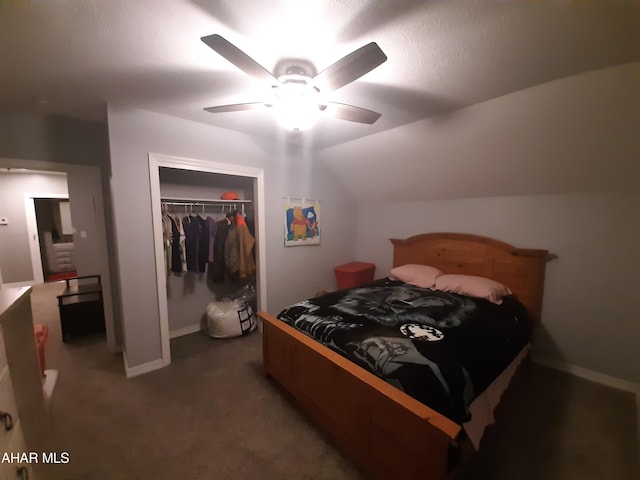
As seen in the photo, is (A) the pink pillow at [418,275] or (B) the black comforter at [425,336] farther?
(A) the pink pillow at [418,275]

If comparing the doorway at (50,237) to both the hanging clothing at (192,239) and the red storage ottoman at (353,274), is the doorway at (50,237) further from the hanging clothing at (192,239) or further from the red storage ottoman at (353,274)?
the red storage ottoman at (353,274)

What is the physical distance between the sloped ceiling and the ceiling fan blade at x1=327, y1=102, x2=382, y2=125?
24 cm

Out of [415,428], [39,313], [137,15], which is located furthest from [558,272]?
[39,313]

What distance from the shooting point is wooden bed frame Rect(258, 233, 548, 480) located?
43.5 inches

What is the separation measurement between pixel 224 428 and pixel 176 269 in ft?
5.51

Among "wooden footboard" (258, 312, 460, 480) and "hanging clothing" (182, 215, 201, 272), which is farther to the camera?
"hanging clothing" (182, 215, 201, 272)

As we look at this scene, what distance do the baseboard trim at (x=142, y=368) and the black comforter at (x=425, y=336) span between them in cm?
134

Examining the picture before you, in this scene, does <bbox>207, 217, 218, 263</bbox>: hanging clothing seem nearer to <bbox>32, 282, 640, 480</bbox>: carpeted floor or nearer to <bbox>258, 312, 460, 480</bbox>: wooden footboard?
<bbox>32, 282, 640, 480</bbox>: carpeted floor

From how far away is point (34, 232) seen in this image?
4.99 metres

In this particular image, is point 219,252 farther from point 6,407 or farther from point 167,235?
point 6,407

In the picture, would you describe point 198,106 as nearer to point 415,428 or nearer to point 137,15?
point 137,15

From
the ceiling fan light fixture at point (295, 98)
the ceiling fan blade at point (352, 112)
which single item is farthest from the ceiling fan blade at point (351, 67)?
the ceiling fan blade at point (352, 112)

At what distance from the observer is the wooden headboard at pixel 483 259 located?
7.80ft

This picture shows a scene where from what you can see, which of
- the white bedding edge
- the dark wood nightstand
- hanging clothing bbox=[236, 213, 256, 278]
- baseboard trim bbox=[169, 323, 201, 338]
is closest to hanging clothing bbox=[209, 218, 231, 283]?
hanging clothing bbox=[236, 213, 256, 278]
